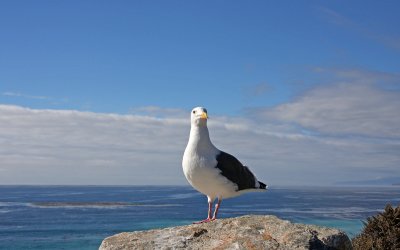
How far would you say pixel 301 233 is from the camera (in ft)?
26.3

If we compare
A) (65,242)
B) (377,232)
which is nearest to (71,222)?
(65,242)

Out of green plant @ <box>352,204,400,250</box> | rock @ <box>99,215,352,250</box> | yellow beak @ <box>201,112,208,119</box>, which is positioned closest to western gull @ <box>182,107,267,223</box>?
yellow beak @ <box>201,112,208,119</box>

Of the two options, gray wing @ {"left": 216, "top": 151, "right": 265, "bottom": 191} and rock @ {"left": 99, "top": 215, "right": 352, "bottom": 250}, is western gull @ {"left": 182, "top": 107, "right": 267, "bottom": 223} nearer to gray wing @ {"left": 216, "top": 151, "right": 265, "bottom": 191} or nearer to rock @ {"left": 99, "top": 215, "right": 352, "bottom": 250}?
gray wing @ {"left": 216, "top": 151, "right": 265, "bottom": 191}

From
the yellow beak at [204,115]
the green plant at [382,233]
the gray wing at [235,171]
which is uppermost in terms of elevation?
the yellow beak at [204,115]

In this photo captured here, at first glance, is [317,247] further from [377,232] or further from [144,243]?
[377,232]

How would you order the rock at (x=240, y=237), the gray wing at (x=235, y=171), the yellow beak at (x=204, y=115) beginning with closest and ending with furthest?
the rock at (x=240, y=237), the yellow beak at (x=204, y=115), the gray wing at (x=235, y=171)

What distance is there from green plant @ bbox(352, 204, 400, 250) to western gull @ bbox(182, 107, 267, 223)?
12.3 feet

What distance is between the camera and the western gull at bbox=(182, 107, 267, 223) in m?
9.43

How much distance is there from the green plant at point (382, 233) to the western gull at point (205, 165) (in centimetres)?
375

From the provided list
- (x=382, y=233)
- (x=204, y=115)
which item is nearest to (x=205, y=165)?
(x=204, y=115)

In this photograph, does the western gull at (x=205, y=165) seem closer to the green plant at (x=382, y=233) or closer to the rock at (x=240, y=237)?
the rock at (x=240, y=237)

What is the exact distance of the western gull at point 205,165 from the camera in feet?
30.9

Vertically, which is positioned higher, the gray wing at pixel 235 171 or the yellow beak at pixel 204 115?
the yellow beak at pixel 204 115

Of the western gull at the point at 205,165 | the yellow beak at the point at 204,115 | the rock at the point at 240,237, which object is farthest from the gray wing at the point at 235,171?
the rock at the point at 240,237
